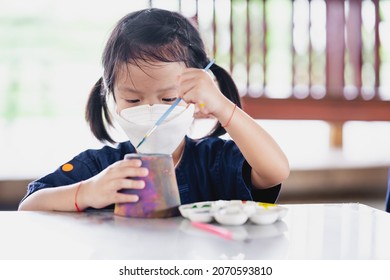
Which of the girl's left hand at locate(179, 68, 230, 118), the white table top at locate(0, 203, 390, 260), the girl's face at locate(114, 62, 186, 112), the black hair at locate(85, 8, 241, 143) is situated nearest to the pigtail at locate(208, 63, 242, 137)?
the black hair at locate(85, 8, 241, 143)

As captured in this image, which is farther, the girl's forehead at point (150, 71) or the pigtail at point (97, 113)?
the pigtail at point (97, 113)

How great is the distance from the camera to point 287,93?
325 cm

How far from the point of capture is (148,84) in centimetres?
100

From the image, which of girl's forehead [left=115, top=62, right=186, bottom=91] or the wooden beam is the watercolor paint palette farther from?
the wooden beam

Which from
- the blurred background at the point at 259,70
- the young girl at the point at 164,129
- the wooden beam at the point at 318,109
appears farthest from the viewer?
the wooden beam at the point at 318,109

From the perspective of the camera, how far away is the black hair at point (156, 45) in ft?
3.49

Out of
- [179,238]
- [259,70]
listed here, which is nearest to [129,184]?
[179,238]

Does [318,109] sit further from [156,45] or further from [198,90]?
[198,90]

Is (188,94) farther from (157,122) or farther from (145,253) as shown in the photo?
(145,253)

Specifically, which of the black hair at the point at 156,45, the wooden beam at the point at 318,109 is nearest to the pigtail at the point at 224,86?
the black hair at the point at 156,45

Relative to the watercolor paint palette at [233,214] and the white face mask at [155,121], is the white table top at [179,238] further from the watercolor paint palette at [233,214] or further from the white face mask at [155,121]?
the white face mask at [155,121]

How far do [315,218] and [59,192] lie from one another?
0.40m

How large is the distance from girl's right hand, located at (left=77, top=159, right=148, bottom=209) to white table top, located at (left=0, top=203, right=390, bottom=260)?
0.02 meters

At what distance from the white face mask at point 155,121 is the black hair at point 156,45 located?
0.12 metres
